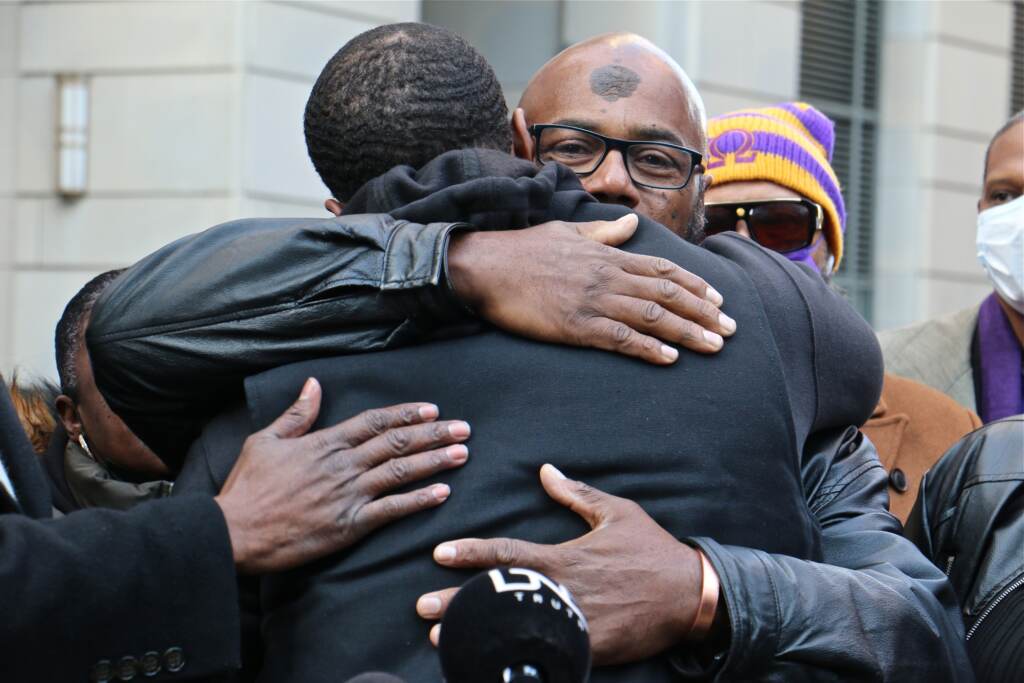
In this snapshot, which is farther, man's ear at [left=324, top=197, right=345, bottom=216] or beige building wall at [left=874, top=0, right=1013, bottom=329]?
beige building wall at [left=874, top=0, right=1013, bottom=329]

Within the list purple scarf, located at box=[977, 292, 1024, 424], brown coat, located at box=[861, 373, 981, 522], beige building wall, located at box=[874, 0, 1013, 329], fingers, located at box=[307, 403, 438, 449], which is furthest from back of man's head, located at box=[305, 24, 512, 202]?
beige building wall, located at box=[874, 0, 1013, 329]

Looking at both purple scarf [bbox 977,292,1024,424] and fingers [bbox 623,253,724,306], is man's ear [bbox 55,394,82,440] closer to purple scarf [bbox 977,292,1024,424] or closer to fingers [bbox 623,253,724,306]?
fingers [bbox 623,253,724,306]

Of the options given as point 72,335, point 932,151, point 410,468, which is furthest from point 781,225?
point 932,151

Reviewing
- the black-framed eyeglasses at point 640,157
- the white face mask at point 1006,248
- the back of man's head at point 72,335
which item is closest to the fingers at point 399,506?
the black-framed eyeglasses at point 640,157

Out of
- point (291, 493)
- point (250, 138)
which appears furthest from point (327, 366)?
point (250, 138)

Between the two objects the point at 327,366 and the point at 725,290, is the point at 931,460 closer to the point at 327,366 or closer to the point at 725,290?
the point at 725,290

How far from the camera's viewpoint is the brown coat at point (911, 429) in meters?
4.01

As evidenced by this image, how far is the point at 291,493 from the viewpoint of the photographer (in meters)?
2.20

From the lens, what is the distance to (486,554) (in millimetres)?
2129

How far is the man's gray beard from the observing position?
3.31 m

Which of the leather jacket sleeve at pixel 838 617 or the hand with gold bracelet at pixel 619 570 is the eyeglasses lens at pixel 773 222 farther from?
the hand with gold bracelet at pixel 619 570

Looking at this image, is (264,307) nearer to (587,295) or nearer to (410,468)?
(410,468)

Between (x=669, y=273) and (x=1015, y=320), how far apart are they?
2916 millimetres

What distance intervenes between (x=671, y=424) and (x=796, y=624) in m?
0.35
